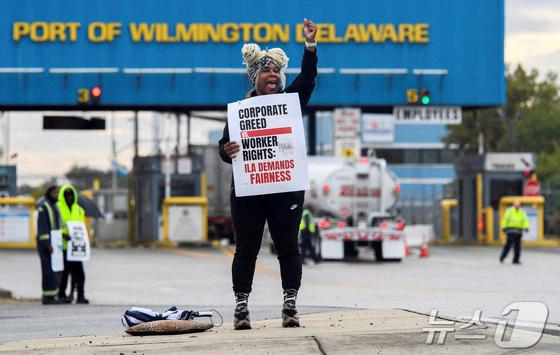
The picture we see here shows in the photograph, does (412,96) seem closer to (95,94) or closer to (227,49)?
(227,49)

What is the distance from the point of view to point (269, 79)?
30.0 ft

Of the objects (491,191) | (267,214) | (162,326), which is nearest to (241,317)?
(162,326)

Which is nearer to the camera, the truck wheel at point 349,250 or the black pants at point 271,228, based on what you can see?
the black pants at point 271,228

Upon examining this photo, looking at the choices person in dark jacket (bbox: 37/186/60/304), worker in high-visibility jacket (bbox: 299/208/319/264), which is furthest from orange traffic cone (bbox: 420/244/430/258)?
person in dark jacket (bbox: 37/186/60/304)

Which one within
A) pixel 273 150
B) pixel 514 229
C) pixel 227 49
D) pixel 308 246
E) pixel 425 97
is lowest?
pixel 308 246

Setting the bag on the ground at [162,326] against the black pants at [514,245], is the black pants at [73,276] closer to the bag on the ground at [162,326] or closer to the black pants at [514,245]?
the bag on the ground at [162,326]

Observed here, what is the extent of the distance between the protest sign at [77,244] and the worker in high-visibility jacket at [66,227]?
84mm

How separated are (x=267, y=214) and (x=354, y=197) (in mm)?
24210

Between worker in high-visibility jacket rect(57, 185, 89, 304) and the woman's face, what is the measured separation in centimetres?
934

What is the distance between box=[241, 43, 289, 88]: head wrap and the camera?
9.17 meters

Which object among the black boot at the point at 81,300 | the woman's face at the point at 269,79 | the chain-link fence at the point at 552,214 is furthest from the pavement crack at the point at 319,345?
the chain-link fence at the point at 552,214

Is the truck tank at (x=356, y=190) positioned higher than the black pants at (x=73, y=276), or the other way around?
the truck tank at (x=356, y=190)

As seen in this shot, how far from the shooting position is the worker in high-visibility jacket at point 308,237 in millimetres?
30406

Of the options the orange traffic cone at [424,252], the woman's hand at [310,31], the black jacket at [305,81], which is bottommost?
the orange traffic cone at [424,252]
